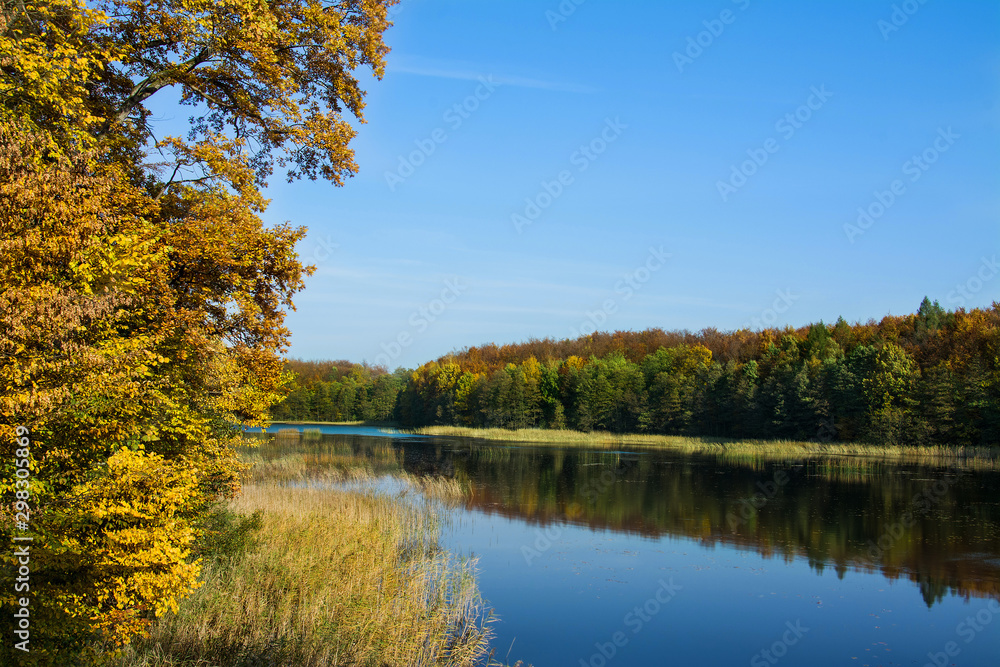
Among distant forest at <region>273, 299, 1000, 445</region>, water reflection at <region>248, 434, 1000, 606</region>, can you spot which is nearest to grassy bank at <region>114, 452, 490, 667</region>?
distant forest at <region>273, 299, 1000, 445</region>

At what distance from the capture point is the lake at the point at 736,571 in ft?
34.7

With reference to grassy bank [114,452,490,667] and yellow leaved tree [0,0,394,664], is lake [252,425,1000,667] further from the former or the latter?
yellow leaved tree [0,0,394,664]

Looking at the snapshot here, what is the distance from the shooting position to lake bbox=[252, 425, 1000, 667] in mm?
10578

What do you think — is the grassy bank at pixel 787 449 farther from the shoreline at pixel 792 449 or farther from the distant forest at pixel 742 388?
the distant forest at pixel 742 388

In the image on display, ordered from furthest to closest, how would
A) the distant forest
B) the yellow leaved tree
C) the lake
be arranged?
the distant forest
the lake
the yellow leaved tree

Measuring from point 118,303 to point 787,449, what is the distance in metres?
48.0

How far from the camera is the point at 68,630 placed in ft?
19.7

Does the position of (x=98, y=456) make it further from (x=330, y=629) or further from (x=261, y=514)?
(x=261, y=514)

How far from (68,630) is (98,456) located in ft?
4.93

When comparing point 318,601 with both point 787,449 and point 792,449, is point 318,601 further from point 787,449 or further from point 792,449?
point 792,449

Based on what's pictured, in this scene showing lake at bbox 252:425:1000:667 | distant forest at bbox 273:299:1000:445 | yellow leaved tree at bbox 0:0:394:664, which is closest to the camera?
yellow leaved tree at bbox 0:0:394:664

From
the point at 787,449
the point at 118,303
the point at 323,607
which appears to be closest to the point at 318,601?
the point at 323,607

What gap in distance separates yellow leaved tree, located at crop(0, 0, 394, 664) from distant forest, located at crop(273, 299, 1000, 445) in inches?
203

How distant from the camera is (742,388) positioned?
6228 centimetres
